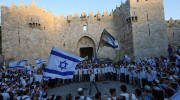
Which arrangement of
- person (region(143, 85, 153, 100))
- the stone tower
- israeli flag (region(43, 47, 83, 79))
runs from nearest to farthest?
person (region(143, 85, 153, 100))
israeli flag (region(43, 47, 83, 79))
the stone tower

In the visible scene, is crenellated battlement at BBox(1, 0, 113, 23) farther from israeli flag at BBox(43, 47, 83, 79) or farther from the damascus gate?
israeli flag at BBox(43, 47, 83, 79)

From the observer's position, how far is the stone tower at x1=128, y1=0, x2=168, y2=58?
16.5 m

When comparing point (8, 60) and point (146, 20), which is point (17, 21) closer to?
point (8, 60)

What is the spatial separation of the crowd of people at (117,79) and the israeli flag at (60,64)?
0.81 meters

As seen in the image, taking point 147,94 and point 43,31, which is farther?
point 43,31

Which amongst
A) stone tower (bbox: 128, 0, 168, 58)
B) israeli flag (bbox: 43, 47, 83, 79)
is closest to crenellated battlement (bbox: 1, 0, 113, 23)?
stone tower (bbox: 128, 0, 168, 58)

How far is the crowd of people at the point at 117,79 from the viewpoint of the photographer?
3662 mm

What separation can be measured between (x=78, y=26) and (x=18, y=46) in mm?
9640

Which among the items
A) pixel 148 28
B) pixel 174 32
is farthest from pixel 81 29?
pixel 174 32

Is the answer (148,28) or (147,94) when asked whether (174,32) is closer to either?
(148,28)

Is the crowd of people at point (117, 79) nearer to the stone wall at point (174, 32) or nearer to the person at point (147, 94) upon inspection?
the person at point (147, 94)

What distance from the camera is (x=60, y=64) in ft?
15.2

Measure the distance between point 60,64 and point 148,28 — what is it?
1541 cm

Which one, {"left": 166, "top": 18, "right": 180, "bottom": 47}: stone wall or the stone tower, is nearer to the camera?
the stone tower
